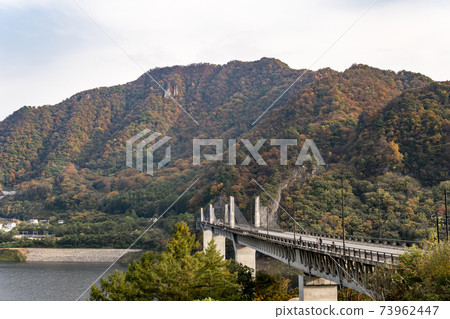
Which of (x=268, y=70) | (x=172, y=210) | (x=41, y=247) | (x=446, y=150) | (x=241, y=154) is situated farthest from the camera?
(x=268, y=70)

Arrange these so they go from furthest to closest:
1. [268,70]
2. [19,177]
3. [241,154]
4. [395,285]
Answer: [268,70]
[19,177]
[241,154]
[395,285]

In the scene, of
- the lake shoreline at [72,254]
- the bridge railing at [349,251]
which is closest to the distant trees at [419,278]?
the bridge railing at [349,251]

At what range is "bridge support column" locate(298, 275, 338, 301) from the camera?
85.6ft

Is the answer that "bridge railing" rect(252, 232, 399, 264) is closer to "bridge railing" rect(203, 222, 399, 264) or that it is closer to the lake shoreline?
"bridge railing" rect(203, 222, 399, 264)

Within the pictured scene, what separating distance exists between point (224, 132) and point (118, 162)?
39.4 metres

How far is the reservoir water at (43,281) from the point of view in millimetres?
52969

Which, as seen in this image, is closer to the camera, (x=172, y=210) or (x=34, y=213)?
(x=172, y=210)

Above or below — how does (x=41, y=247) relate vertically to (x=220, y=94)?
below

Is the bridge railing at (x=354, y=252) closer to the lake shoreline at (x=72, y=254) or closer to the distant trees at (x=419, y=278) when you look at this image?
the distant trees at (x=419, y=278)

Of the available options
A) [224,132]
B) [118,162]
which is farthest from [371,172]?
[118,162]

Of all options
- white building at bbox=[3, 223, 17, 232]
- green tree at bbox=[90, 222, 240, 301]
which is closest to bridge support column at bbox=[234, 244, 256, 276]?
green tree at bbox=[90, 222, 240, 301]

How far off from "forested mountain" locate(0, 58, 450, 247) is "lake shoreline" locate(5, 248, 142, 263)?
2787mm

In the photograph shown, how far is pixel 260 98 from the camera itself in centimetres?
16275

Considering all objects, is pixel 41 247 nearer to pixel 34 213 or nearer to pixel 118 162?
pixel 34 213
